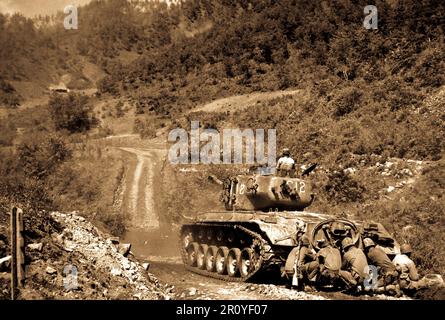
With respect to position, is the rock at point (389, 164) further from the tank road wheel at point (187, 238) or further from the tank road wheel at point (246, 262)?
the tank road wheel at point (246, 262)

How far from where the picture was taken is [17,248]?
9023mm

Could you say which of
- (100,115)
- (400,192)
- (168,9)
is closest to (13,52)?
(168,9)

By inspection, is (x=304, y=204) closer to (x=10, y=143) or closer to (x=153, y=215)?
(x=153, y=215)

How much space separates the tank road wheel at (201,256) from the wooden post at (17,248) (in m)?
11.2

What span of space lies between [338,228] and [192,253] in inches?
269

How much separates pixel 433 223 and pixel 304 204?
542 centimetres

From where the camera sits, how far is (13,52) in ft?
246

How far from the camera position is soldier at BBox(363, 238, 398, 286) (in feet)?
49.0

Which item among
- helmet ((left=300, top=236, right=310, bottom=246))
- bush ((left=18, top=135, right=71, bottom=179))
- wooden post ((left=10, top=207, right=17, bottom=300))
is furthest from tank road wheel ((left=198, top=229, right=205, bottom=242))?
bush ((left=18, top=135, right=71, bottom=179))

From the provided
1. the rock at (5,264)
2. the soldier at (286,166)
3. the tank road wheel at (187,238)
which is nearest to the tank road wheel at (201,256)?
the tank road wheel at (187,238)

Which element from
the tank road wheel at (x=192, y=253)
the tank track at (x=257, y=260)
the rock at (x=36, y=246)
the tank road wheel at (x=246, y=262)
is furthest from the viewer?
the tank road wheel at (x=192, y=253)

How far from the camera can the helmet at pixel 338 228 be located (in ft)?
51.6

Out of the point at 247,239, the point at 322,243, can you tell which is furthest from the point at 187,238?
the point at 322,243

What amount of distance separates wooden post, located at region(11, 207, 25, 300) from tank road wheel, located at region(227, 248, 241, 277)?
9.50 m
